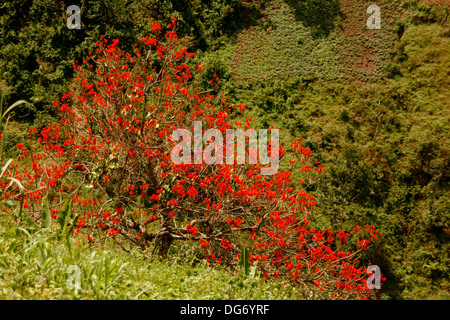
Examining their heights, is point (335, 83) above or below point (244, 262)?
above

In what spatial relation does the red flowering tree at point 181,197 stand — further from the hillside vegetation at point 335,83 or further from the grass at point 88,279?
the hillside vegetation at point 335,83

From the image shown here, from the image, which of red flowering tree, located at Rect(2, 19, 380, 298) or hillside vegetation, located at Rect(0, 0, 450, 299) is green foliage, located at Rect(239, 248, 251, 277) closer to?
red flowering tree, located at Rect(2, 19, 380, 298)

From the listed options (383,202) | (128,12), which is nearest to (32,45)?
(128,12)

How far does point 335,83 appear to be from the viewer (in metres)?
13.3

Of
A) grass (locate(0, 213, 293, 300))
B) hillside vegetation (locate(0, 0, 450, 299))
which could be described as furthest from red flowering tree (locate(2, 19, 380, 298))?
hillside vegetation (locate(0, 0, 450, 299))

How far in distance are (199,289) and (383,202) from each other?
307 inches

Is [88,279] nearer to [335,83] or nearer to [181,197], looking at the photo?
[181,197]

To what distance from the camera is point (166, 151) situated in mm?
8734

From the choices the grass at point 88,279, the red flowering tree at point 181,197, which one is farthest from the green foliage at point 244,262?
the red flowering tree at point 181,197

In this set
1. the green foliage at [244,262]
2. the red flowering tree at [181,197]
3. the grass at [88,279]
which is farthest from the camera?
the red flowering tree at [181,197]

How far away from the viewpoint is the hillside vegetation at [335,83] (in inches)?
412

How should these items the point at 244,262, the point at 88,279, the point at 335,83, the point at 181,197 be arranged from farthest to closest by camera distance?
the point at 335,83, the point at 181,197, the point at 244,262, the point at 88,279

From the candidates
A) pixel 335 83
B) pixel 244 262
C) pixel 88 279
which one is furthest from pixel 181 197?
pixel 335 83

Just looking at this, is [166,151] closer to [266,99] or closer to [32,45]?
[266,99]
